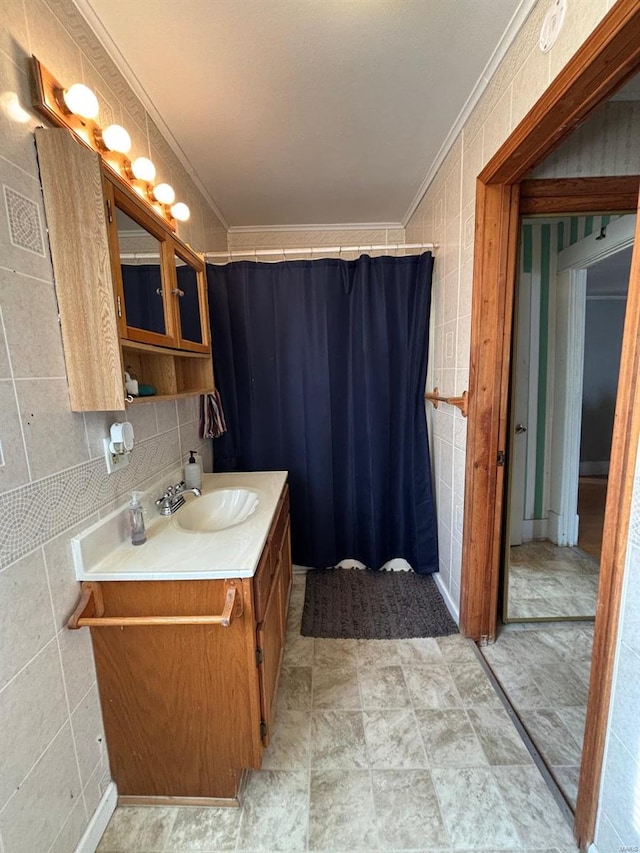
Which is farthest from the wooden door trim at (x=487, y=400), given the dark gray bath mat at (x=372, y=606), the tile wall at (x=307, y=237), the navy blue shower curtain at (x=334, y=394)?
the tile wall at (x=307, y=237)

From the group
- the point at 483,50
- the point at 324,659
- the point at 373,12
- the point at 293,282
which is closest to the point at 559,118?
the point at 483,50

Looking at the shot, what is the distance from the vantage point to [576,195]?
1516 millimetres

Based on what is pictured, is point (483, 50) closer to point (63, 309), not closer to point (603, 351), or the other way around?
point (63, 309)

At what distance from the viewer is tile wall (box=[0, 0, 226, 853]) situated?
79cm

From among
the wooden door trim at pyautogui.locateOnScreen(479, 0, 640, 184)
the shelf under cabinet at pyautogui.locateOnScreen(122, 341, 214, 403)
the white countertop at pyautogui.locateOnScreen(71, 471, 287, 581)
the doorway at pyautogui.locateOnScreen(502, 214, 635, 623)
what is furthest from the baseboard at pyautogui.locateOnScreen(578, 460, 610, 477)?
the shelf under cabinet at pyautogui.locateOnScreen(122, 341, 214, 403)

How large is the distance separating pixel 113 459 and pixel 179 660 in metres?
0.67

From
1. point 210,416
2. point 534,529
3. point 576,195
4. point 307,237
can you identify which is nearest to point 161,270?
point 210,416

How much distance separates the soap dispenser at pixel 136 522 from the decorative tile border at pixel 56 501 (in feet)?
0.24

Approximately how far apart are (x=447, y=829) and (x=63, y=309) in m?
1.90

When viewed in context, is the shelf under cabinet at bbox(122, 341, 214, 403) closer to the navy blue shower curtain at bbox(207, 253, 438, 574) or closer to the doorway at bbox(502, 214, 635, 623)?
the navy blue shower curtain at bbox(207, 253, 438, 574)

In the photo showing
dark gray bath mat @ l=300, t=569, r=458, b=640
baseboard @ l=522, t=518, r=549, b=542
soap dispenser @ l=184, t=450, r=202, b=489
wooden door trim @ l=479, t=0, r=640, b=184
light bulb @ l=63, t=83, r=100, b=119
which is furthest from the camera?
baseboard @ l=522, t=518, r=549, b=542

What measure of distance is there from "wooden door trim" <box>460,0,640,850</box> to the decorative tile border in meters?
1.43

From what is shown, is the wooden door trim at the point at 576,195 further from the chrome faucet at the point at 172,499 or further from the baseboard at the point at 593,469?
the baseboard at the point at 593,469

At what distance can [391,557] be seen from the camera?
2383mm
